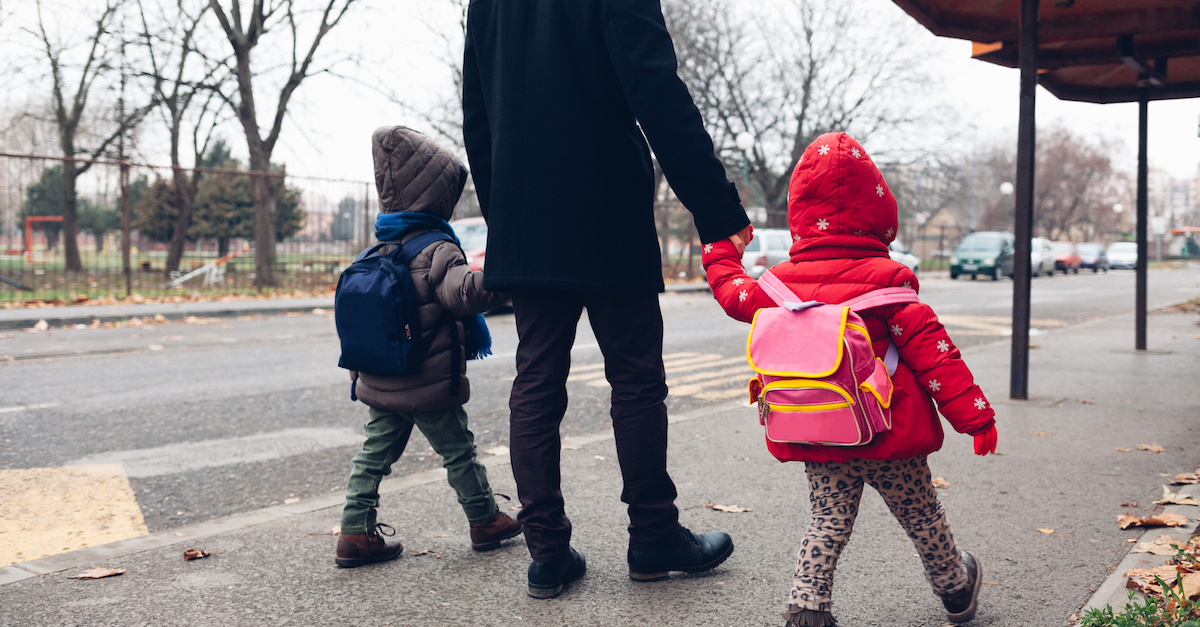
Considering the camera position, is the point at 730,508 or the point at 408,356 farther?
the point at 730,508

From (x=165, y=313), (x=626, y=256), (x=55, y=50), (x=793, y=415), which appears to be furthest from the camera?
(x=55, y=50)

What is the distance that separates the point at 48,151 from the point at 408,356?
2901 centimetres

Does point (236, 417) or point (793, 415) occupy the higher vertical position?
point (793, 415)

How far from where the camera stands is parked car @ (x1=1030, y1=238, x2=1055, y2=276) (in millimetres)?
35844

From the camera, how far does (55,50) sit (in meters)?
23.3

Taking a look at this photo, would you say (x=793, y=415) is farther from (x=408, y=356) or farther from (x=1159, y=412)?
(x=1159, y=412)

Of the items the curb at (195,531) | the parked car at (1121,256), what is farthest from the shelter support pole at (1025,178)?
the parked car at (1121,256)

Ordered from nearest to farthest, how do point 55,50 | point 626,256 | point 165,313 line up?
point 626,256
point 165,313
point 55,50

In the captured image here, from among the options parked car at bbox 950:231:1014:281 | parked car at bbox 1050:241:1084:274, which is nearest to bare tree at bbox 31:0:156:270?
parked car at bbox 950:231:1014:281

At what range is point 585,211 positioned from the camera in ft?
8.70

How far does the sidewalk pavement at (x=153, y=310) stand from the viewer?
1185 centimetres

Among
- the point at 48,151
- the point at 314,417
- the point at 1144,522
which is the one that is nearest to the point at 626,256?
the point at 1144,522

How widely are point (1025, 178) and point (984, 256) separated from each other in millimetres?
27843

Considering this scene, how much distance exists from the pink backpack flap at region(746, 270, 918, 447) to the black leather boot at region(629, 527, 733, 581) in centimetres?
66
